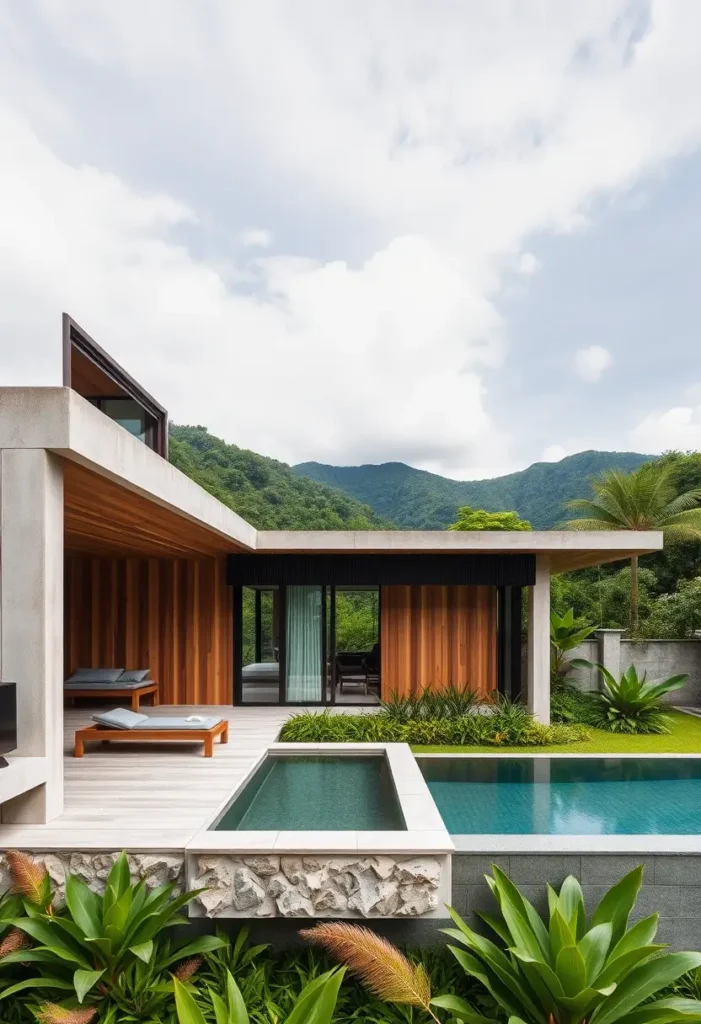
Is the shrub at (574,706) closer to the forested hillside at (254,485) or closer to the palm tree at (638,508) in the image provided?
the palm tree at (638,508)

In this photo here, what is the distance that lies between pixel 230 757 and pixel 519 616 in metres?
6.07

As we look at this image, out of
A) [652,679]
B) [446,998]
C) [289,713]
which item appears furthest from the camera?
[652,679]

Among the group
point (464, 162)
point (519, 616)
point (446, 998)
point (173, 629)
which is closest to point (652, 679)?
point (519, 616)

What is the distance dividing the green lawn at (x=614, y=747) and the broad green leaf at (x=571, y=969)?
487 centimetres

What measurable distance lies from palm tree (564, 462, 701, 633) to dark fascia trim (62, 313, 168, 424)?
1366 centimetres

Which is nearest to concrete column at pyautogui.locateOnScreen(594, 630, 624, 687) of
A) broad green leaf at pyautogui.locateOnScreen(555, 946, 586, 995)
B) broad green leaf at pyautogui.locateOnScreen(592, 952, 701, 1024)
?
broad green leaf at pyautogui.locateOnScreen(592, 952, 701, 1024)

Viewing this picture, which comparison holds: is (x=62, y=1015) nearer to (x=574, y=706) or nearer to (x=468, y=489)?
(x=574, y=706)

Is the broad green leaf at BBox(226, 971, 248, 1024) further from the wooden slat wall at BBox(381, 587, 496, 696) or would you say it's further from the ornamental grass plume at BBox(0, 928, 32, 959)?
the wooden slat wall at BBox(381, 587, 496, 696)

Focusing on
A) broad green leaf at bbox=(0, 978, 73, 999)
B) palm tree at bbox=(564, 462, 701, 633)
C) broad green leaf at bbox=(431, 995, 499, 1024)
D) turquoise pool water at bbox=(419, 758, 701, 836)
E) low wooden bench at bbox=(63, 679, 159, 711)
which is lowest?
broad green leaf at bbox=(431, 995, 499, 1024)

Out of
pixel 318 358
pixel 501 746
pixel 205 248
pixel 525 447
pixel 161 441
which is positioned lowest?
pixel 501 746

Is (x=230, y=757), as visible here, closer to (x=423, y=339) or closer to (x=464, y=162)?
(x=464, y=162)

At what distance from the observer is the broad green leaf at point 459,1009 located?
12.9ft

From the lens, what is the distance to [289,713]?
418 inches

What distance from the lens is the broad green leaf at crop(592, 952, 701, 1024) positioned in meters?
3.95
